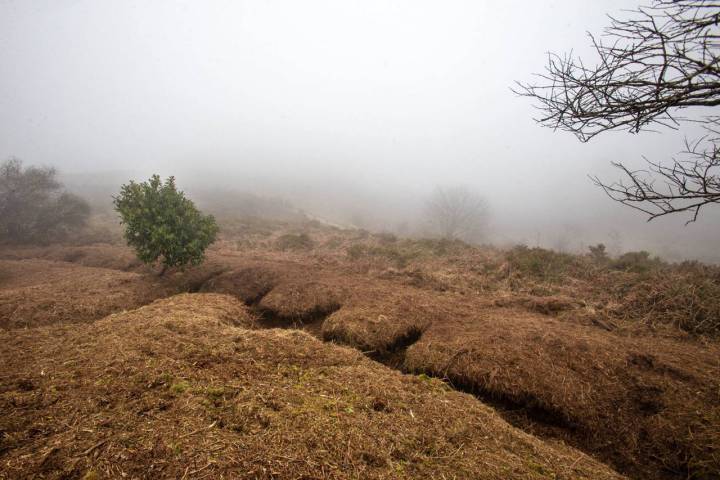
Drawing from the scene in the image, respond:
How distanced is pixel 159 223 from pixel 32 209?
1910 centimetres

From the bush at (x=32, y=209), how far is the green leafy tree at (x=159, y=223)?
1666 centimetres

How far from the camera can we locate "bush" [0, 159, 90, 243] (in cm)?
2039

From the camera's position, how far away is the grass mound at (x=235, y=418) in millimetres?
2445

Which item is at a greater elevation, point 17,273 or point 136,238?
point 136,238

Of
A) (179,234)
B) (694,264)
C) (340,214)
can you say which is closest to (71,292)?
(179,234)

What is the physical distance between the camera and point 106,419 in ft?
9.29

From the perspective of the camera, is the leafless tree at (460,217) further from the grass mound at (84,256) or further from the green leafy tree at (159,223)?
the grass mound at (84,256)

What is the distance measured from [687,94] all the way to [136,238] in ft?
45.0

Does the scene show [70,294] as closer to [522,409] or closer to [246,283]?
[246,283]

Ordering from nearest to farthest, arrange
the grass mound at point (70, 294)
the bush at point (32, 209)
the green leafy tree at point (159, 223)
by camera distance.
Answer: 1. the grass mound at point (70, 294)
2. the green leafy tree at point (159, 223)
3. the bush at point (32, 209)

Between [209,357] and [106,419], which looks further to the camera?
[209,357]

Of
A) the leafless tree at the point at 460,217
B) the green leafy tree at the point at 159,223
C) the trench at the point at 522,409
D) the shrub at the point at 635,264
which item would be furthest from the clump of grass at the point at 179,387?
the leafless tree at the point at 460,217

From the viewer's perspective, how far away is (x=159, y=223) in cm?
1073

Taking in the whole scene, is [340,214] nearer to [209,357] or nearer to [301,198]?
[301,198]
